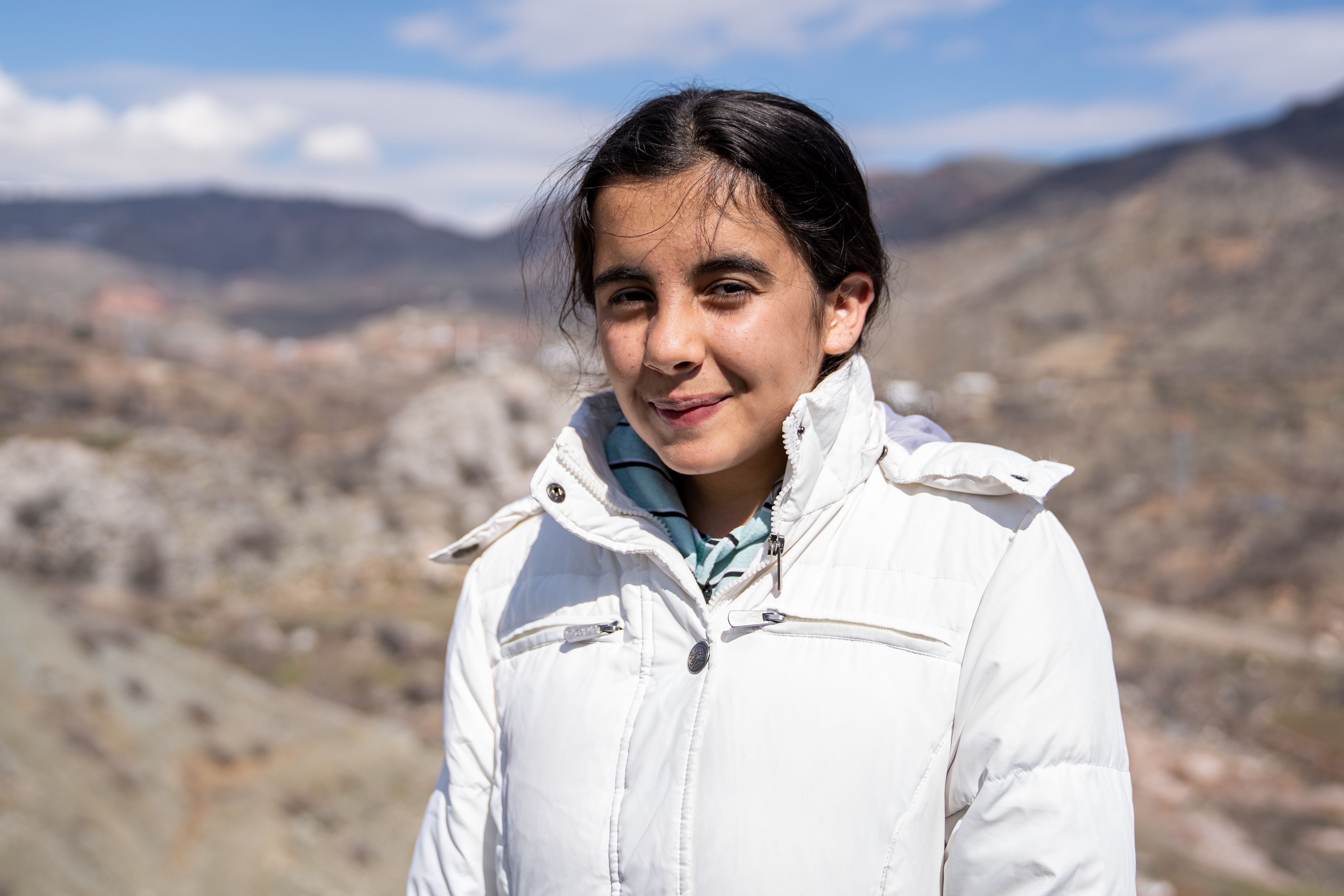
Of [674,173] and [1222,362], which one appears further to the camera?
[1222,362]

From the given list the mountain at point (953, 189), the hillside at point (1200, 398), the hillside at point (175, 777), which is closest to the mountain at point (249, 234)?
the mountain at point (953, 189)

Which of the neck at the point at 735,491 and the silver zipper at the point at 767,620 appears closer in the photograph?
the silver zipper at the point at 767,620

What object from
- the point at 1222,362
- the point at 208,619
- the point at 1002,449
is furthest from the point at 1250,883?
the point at 1222,362

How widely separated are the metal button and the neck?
0.24 metres

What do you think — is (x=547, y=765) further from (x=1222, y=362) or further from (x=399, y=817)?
(x=1222, y=362)

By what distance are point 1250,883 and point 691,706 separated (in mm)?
11064

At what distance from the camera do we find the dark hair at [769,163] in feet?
4.38

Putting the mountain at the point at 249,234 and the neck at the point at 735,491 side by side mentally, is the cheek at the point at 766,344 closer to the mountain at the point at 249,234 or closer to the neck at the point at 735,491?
the neck at the point at 735,491

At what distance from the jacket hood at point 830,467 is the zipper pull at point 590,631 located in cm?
12

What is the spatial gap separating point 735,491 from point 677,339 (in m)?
0.31

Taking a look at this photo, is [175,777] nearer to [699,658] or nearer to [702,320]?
[699,658]

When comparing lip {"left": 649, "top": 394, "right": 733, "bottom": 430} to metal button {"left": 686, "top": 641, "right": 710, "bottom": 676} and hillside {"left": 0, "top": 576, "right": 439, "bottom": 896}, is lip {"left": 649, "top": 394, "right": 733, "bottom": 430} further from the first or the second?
hillside {"left": 0, "top": 576, "right": 439, "bottom": 896}

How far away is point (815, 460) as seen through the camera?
1.31 meters

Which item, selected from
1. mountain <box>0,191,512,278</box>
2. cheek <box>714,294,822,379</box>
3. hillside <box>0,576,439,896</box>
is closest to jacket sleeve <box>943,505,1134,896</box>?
cheek <box>714,294,822,379</box>
